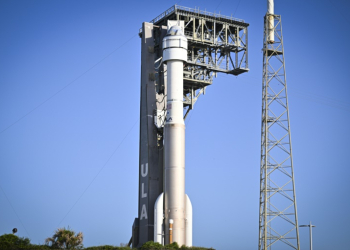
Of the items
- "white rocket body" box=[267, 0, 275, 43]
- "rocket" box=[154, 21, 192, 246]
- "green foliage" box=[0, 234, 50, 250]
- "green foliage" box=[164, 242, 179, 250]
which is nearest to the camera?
"green foliage" box=[0, 234, 50, 250]

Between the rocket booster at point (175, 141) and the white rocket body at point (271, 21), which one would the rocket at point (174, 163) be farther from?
the white rocket body at point (271, 21)

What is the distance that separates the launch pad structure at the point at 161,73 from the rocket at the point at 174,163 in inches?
50.5

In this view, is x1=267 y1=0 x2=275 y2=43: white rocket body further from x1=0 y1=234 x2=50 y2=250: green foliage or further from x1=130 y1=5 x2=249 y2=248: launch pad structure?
x1=0 y1=234 x2=50 y2=250: green foliage

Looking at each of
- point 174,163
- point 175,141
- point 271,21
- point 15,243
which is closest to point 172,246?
point 174,163

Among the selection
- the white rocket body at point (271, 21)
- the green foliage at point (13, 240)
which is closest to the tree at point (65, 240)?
the green foliage at point (13, 240)

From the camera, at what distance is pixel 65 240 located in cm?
7338

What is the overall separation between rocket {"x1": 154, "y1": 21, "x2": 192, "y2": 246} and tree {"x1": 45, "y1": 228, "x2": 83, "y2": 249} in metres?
7.46

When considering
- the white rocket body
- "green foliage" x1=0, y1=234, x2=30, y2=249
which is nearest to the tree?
"green foliage" x1=0, y1=234, x2=30, y2=249

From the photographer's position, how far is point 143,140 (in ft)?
262

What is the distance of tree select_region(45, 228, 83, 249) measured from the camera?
240ft

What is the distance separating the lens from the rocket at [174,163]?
7425 centimetres

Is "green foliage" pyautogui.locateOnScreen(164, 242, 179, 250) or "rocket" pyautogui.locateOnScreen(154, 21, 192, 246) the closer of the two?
"green foliage" pyautogui.locateOnScreen(164, 242, 179, 250)

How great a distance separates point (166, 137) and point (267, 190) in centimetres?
1331

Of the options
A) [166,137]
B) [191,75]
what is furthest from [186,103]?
[166,137]
